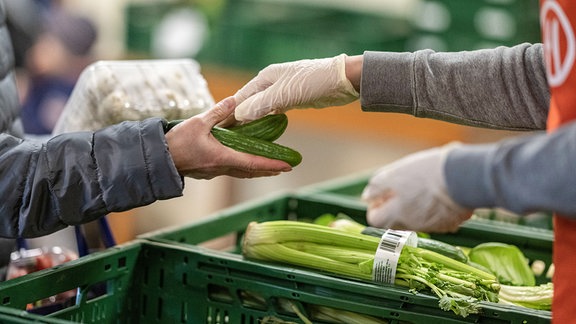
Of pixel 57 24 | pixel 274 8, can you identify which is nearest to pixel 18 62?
pixel 57 24

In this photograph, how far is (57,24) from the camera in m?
7.22

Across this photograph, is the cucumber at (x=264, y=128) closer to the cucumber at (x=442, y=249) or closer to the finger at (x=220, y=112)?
the finger at (x=220, y=112)

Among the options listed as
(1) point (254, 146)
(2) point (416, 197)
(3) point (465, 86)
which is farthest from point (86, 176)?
(3) point (465, 86)

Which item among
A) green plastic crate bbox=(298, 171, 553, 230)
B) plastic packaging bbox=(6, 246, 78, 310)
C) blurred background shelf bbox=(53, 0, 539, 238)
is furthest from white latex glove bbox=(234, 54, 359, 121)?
blurred background shelf bbox=(53, 0, 539, 238)

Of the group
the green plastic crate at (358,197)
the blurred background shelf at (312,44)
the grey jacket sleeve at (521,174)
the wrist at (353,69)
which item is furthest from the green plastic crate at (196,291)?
the blurred background shelf at (312,44)

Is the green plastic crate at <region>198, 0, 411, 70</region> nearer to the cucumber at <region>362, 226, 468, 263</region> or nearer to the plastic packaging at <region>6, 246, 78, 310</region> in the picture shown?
the plastic packaging at <region>6, 246, 78, 310</region>

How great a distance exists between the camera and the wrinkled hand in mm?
2357

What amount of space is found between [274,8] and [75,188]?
18.6 ft

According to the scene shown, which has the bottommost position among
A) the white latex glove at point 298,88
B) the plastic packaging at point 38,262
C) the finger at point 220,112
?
the plastic packaging at point 38,262

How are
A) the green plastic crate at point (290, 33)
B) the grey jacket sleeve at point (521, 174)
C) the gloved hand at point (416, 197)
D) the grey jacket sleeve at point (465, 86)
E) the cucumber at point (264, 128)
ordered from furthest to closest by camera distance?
the green plastic crate at point (290, 33), the cucumber at point (264, 128), the grey jacket sleeve at point (465, 86), the gloved hand at point (416, 197), the grey jacket sleeve at point (521, 174)

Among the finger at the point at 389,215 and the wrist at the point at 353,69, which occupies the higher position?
the wrist at the point at 353,69

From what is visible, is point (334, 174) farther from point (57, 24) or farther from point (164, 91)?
point (164, 91)

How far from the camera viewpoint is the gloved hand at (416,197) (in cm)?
191

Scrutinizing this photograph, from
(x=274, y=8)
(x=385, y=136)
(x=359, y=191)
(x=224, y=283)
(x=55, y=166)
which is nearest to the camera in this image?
(x=55, y=166)
